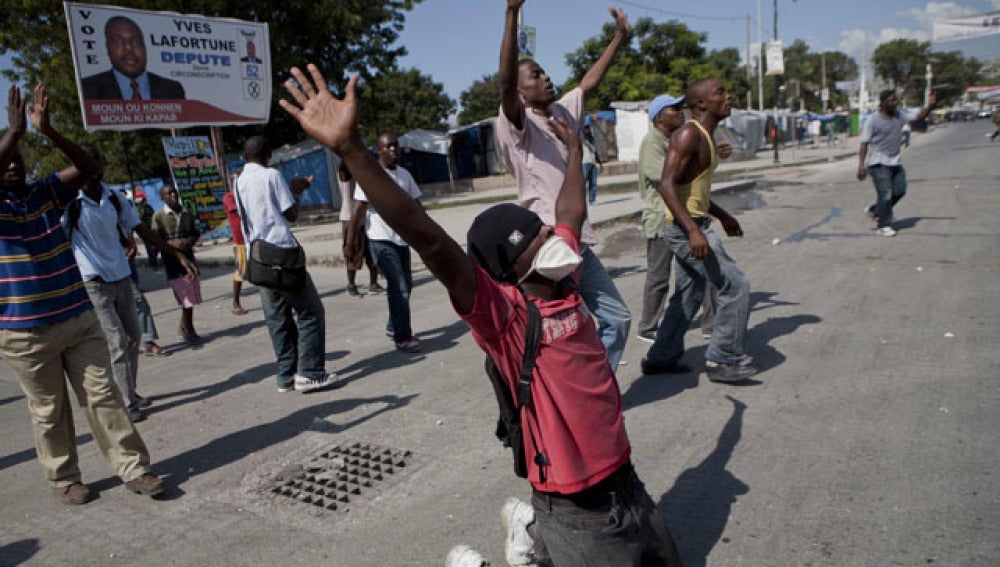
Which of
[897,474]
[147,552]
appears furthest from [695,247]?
[147,552]

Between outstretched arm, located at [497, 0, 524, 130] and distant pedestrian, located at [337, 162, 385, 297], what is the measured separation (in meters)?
0.91

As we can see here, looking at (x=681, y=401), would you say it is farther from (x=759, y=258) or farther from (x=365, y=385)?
(x=759, y=258)

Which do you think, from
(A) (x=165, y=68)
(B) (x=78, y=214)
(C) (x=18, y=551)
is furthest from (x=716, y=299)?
(A) (x=165, y=68)

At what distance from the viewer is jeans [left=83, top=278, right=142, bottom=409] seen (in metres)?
4.69

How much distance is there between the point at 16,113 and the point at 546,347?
114 inches

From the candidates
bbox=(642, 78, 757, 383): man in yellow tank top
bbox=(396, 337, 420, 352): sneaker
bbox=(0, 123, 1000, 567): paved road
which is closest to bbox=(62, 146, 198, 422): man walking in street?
bbox=(0, 123, 1000, 567): paved road

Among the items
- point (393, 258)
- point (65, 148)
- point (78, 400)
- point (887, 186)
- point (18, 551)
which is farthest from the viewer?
point (887, 186)

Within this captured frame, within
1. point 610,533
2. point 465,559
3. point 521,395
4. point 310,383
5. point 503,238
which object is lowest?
point 310,383

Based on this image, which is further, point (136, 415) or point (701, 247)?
point (136, 415)

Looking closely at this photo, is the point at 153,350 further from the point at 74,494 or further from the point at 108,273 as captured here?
the point at 74,494

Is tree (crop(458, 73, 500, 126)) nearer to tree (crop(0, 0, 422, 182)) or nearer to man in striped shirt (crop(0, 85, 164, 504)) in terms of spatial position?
tree (crop(0, 0, 422, 182))

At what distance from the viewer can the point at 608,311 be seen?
3730 millimetres

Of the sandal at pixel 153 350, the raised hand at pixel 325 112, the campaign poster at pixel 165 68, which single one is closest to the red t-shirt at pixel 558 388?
the raised hand at pixel 325 112

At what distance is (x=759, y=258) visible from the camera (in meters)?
8.51
